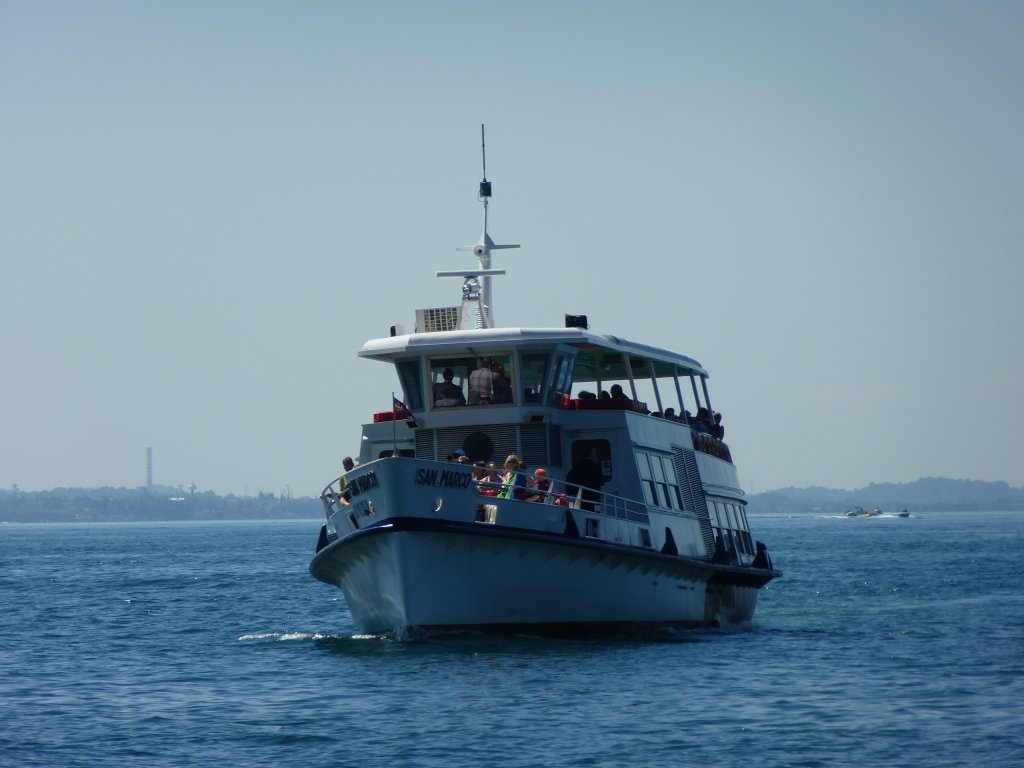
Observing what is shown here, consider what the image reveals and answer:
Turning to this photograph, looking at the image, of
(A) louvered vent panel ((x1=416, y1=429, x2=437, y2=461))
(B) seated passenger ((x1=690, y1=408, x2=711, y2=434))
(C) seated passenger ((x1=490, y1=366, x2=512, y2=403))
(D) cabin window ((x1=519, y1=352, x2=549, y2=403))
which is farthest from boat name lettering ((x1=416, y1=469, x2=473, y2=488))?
(B) seated passenger ((x1=690, y1=408, x2=711, y2=434))

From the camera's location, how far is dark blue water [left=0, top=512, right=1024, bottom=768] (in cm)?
1659

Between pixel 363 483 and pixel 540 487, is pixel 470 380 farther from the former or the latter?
pixel 363 483

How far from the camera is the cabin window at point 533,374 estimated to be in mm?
26609

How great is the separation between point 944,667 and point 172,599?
27.7 metres

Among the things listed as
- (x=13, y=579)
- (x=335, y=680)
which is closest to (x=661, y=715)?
(x=335, y=680)

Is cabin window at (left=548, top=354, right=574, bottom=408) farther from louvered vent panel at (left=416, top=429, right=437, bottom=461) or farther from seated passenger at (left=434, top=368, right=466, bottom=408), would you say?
louvered vent panel at (left=416, top=429, right=437, bottom=461)

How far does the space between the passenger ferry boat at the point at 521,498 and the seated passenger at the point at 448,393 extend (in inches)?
1.6

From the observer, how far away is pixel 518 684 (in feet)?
66.4

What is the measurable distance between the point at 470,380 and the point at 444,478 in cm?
412

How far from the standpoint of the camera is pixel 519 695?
1952cm

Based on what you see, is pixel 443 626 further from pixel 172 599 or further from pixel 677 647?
pixel 172 599

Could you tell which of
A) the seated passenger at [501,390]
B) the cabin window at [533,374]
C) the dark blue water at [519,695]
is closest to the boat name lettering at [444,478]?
the dark blue water at [519,695]

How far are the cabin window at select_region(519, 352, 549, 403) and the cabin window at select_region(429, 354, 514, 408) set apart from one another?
27 cm

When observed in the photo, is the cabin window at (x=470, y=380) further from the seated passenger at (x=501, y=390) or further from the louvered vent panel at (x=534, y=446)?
the louvered vent panel at (x=534, y=446)
